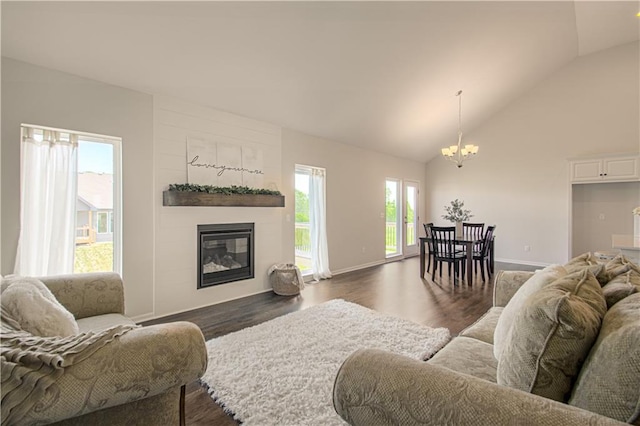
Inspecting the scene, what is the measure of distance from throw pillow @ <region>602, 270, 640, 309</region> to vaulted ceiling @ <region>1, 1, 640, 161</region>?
9.97 ft

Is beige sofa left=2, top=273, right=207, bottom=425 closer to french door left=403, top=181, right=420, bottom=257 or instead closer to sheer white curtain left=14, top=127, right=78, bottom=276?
sheer white curtain left=14, top=127, right=78, bottom=276

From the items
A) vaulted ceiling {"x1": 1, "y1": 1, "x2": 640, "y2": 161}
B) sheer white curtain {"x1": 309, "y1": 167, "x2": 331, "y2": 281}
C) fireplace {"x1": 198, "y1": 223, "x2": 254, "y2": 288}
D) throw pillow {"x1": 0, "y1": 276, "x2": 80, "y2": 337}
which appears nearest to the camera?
throw pillow {"x1": 0, "y1": 276, "x2": 80, "y2": 337}

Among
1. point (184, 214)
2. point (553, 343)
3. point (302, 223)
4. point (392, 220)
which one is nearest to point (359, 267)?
point (302, 223)

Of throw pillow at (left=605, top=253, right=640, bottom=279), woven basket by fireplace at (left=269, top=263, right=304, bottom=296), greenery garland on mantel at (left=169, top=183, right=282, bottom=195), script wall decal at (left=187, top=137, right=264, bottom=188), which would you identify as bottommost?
woven basket by fireplace at (left=269, top=263, right=304, bottom=296)

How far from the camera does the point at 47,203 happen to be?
2.76m

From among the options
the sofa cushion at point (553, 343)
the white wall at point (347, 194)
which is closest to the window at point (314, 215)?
the white wall at point (347, 194)

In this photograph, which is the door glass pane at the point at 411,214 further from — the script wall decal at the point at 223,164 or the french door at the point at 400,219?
the script wall decal at the point at 223,164

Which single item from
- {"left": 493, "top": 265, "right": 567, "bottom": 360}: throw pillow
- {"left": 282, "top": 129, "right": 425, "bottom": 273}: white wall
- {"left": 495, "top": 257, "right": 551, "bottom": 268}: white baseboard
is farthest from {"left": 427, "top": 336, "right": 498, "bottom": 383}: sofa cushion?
{"left": 495, "top": 257, "right": 551, "bottom": 268}: white baseboard

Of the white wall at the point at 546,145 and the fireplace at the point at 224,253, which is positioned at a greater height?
the white wall at the point at 546,145

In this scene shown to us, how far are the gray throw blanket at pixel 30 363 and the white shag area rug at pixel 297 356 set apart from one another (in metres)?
1.08

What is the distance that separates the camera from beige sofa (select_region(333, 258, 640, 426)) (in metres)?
0.74

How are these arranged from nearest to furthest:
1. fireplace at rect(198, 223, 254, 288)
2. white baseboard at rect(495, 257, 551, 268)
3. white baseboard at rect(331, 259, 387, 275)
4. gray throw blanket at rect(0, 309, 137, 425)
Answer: gray throw blanket at rect(0, 309, 137, 425) < fireplace at rect(198, 223, 254, 288) < white baseboard at rect(331, 259, 387, 275) < white baseboard at rect(495, 257, 551, 268)

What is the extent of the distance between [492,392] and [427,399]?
180mm

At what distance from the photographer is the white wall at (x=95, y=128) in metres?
2.52
